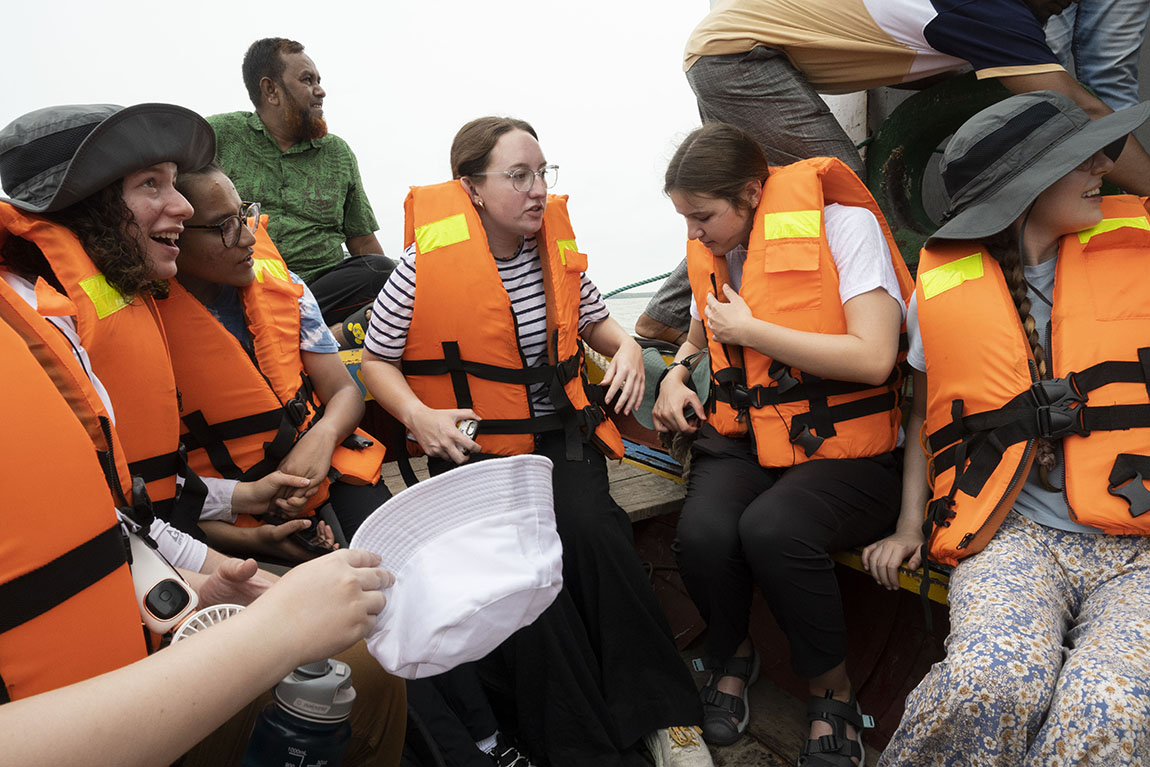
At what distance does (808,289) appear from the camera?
7.06ft

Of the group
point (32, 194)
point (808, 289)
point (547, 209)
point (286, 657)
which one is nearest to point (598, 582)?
point (808, 289)

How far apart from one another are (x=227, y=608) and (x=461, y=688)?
93cm

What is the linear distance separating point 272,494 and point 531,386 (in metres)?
0.76

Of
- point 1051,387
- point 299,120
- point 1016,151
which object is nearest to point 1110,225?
point 1016,151

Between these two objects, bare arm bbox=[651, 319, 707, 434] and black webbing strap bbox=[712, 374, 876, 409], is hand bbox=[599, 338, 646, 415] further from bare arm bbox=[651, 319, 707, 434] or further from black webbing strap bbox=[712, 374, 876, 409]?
black webbing strap bbox=[712, 374, 876, 409]

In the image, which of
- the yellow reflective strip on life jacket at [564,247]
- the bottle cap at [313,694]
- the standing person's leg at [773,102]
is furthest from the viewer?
the standing person's leg at [773,102]

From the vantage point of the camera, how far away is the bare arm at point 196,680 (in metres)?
0.74

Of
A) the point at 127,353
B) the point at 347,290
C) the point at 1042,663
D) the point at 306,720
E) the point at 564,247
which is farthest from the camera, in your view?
the point at 347,290

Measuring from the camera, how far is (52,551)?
3.17ft

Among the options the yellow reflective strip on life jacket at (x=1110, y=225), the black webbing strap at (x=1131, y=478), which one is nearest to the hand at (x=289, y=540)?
the black webbing strap at (x=1131, y=478)

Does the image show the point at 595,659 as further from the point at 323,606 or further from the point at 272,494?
the point at 323,606

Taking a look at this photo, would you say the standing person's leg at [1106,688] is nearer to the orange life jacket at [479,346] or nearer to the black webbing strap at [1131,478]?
the black webbing strap at [1131,478]

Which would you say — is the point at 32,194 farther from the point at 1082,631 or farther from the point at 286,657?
the point at 1082,631

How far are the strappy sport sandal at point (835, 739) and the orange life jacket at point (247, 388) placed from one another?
1.25m
